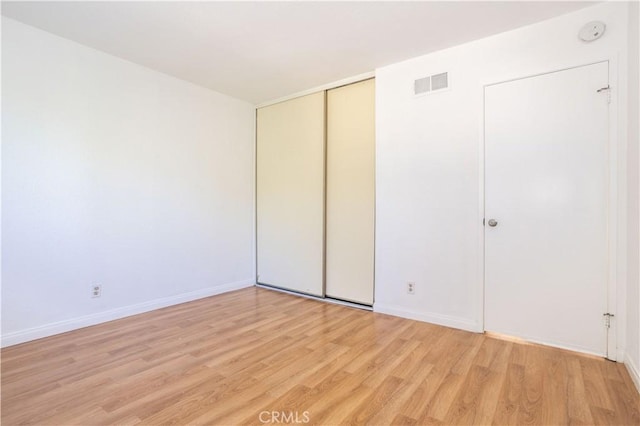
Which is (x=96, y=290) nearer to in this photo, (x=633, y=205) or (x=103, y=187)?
(x=103, y=187)

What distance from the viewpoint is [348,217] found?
3.77 metres

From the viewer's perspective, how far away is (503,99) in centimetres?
270

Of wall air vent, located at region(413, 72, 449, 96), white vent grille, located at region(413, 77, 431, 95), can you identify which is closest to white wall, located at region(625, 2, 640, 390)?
wall air vent, located at region(413, 72, 449, 96)

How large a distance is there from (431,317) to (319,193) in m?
1.91

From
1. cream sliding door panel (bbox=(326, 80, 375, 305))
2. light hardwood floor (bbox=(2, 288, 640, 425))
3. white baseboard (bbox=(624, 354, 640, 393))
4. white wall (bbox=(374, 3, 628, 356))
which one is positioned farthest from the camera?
cream sliding door panel (bbox=(326, 80, 375, 305))

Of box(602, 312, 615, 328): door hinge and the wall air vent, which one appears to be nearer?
box(602, 312, 615, 328): door hinge

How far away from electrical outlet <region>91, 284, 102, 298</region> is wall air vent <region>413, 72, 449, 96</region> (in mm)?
3667

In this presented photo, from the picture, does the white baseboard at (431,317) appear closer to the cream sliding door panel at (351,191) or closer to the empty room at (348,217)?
the empty room at (348,217)

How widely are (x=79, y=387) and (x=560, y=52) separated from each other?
4.16 meters

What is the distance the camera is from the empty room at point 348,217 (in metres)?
1.97

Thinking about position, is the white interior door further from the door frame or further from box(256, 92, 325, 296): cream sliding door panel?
A: box(256, 92, 325, 296): cream sliding door panel

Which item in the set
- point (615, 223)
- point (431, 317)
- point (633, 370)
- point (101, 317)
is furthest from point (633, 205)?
point (101, 317)

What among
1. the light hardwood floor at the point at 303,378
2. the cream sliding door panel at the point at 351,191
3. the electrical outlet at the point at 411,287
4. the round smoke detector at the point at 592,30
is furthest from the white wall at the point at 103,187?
the round smoke detector at the point at 592,30

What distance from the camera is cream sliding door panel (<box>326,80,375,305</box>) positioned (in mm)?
3584
